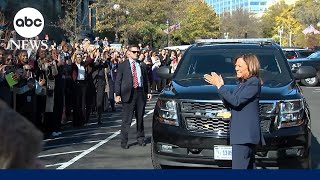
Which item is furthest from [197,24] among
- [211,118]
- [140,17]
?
[211,118]

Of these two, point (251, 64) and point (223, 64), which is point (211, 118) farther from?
point (223, 64)

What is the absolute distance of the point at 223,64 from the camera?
8.27m

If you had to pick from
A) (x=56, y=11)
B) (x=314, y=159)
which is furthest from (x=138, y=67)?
(x=56, y=11)

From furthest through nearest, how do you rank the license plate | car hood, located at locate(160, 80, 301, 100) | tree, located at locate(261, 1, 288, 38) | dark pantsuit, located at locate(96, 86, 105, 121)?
1. tree, located at locate(261, 1, 288, 38)
2. dark pantsuit, located at locate(96, 86, 105, 121)
3. car hood, located at locate(160, 80, 301, 100)
4. the license plate

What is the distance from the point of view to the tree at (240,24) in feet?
334

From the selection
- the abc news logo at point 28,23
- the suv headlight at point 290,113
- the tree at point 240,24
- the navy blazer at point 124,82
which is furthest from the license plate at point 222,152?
the tree at point 240,24

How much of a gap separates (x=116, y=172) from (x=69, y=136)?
28.7 feet

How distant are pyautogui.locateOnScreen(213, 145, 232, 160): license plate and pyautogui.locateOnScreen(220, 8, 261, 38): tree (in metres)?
94.1

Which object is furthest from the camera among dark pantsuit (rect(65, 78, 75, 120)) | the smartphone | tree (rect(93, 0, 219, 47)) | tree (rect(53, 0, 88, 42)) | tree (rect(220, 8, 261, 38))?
tree (rect(220, 8, 261, 38))

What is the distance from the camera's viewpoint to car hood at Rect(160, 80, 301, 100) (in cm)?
683

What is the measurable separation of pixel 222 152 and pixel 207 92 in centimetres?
79

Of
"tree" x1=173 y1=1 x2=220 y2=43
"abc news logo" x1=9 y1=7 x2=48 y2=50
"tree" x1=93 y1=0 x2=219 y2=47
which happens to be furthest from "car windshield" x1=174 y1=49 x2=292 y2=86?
"tree" x1=173 y1=1 x2=220 y2=43

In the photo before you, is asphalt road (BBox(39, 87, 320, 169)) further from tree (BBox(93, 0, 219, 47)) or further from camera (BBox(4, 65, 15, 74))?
tree (BBox(93, 0, 219, 47))

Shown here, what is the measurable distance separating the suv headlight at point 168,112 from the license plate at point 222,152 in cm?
64
